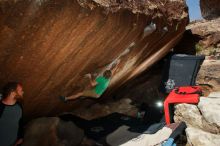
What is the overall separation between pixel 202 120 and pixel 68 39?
3.56 meters

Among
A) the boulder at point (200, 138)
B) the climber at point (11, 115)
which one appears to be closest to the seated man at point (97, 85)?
the climber at point (11, 115)

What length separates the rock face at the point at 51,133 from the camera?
528 centimetres

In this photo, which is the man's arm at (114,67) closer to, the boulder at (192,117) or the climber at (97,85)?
the climber at (97,85)

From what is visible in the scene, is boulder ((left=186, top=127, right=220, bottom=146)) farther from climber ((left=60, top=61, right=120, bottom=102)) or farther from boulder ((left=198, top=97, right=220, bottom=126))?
climber ((left=60, top=61, right=120, bottom=102))

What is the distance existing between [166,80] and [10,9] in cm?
588

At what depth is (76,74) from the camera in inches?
211

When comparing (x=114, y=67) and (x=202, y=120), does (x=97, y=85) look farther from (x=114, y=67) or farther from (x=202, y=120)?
(x=202, y=120)

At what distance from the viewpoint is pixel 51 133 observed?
5.51 m

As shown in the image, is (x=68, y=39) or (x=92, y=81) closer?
(x=68, y=39)

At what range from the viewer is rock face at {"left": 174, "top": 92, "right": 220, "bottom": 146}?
17.0 ft

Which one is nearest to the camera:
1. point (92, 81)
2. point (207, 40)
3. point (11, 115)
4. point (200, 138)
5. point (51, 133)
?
point (11, 115)

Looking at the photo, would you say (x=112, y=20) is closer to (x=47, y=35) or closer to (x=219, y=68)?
(x=47, y=35)

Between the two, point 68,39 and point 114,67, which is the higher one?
point 68,39

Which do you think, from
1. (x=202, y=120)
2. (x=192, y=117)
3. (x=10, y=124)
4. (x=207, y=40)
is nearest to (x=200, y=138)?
(x=202, y=120)
